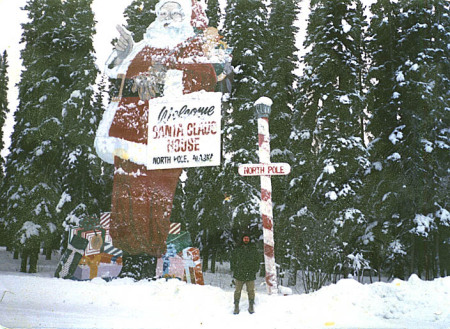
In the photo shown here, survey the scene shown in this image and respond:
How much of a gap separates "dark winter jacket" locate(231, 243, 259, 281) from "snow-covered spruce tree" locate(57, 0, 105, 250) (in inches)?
420

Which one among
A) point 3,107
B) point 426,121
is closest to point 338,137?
point 426,121

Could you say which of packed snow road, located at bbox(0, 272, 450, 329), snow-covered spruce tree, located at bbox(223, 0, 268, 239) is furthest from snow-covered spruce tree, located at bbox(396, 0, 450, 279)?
packed snow road, located at bbox(0, 272, 450, 329)

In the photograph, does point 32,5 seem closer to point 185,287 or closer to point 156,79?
point 156,79

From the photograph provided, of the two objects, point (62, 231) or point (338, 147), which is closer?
point (338, 147)

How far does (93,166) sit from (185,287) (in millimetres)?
9798

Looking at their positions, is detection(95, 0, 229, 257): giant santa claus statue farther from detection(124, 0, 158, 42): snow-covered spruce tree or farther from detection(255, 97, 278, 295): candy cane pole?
detection(124, 0, 158, 42): snow-covered spruce tree

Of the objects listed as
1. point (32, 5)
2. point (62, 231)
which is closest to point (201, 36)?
point (32, 5)

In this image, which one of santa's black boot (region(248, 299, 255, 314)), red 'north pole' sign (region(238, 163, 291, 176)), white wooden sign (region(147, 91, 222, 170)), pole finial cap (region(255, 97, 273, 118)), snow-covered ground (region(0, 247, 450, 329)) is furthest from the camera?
white wooden sign (region(147, 91, 222, 170))

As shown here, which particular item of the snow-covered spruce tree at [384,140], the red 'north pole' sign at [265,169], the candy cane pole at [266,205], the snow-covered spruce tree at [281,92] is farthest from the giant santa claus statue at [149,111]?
the snow-covered spruce tree at [384,140]

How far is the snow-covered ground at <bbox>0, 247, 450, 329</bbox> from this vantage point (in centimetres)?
630

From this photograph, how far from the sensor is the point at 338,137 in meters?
14.4

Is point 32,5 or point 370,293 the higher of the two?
point 32,5

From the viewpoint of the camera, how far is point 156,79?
11000 mm

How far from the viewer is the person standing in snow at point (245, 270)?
7.28 meters
